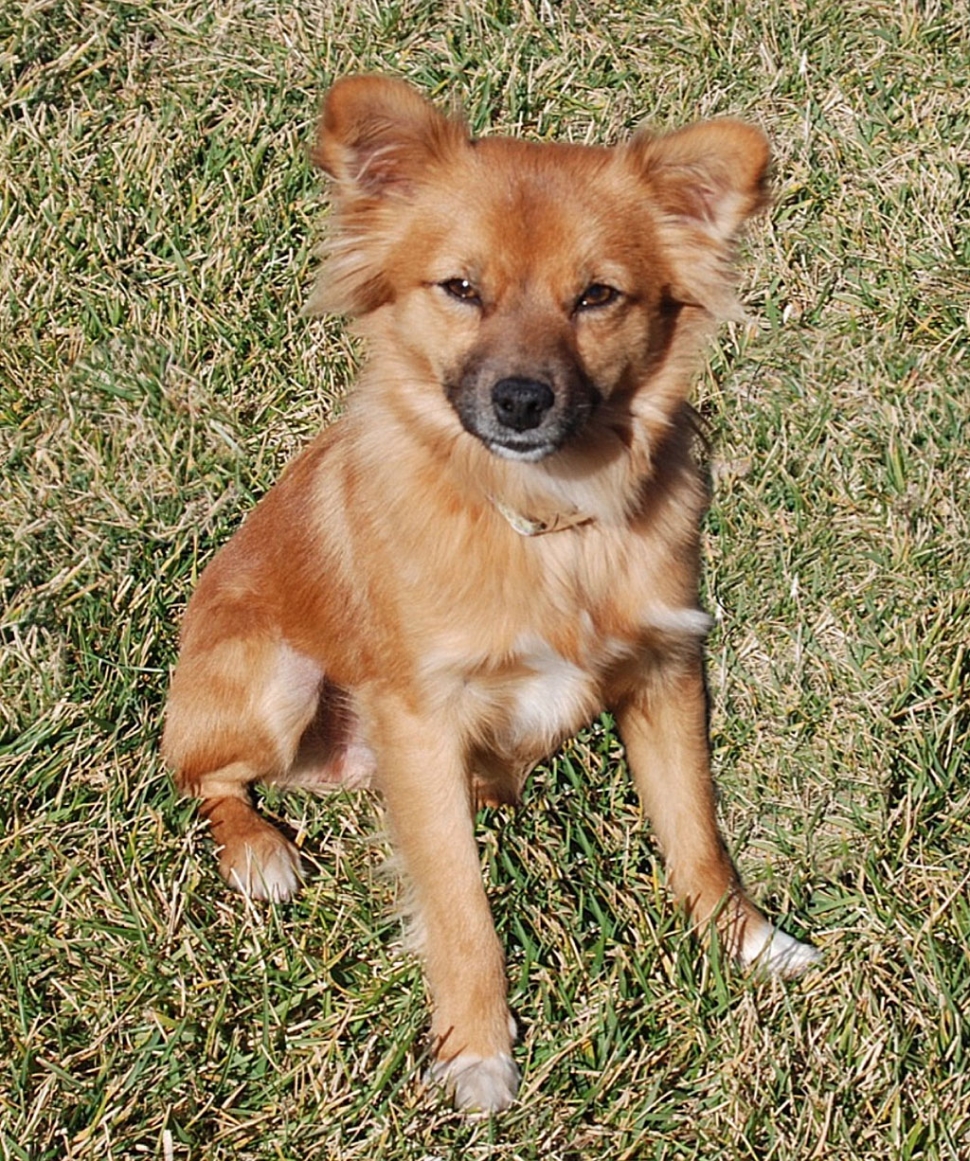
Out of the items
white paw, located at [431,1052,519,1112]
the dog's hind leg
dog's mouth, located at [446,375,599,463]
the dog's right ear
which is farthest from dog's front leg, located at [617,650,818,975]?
the dog's right ear

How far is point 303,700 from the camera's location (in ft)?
13.0

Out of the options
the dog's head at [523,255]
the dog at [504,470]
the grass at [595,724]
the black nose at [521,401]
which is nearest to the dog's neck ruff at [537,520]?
the dog at [504,470]

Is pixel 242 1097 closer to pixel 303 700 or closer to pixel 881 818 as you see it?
pixel 303 700

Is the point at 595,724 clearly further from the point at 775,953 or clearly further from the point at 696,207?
the point at 696,207

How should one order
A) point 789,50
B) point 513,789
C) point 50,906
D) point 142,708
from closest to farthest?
point 50,906 < point 513,789 < point 142,708 < point 789,50

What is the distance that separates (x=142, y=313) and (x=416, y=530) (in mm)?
2184

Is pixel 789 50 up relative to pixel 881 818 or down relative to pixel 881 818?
→ up

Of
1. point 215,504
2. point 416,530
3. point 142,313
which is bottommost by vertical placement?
point 215,504

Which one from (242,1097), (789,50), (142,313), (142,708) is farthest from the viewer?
(789,50)

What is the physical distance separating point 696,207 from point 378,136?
75 cm

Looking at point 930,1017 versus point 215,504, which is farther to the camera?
point 215,504

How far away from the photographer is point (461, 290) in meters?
3.27

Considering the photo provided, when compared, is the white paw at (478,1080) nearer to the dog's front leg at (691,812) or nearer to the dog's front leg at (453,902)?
the dog's front leg at (453,902)

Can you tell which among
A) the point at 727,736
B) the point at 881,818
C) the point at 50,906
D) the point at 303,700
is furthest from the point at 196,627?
the point at 881,818
